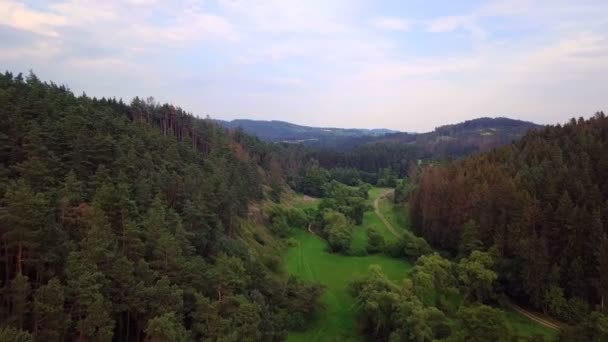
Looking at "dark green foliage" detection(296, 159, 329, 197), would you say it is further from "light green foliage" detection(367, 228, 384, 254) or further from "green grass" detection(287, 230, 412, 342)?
"light green foliage" detection(367, 228, 384, 254)

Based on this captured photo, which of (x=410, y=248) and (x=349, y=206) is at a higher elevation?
(x=349, y=206)

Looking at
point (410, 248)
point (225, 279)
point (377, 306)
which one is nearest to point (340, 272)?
point (410, 248)

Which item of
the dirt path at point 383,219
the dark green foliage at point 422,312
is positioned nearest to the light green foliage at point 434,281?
the dark green foliage at point 422,312

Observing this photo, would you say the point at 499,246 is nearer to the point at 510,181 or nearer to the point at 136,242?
the point at 510,181

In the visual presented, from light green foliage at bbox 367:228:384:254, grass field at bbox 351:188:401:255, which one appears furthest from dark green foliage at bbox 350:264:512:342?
grass field at bbox 351:188:401:255

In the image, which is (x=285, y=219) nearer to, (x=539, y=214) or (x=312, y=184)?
(x=539, y=214)

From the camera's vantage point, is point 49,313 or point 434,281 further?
point 434,281
